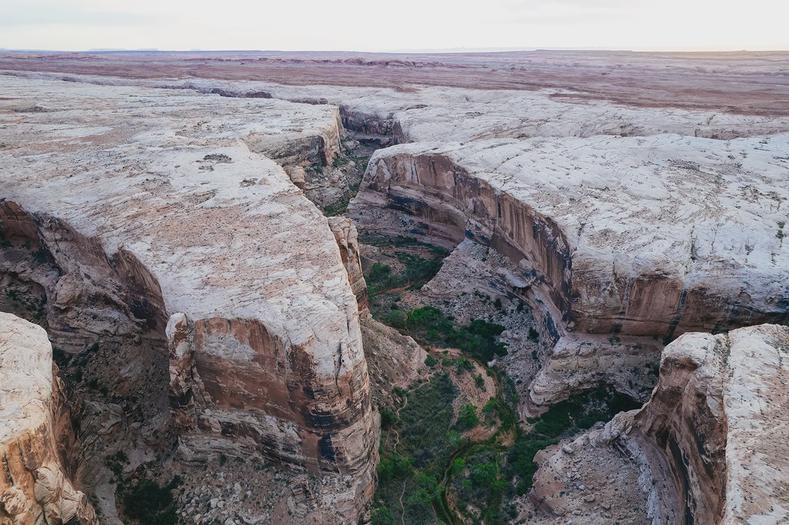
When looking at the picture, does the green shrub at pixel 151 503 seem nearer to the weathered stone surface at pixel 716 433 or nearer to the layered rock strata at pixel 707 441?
the layered rock strata at pixel 707 441

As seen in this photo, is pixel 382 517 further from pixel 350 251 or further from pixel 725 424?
pixel 350 251

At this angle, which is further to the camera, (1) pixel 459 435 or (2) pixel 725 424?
(1) pixel 459 435

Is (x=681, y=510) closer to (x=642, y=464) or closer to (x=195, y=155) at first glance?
(x=642, y=464)

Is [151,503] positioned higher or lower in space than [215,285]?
lower

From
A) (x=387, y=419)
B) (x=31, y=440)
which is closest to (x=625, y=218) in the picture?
(x=387, y=419)

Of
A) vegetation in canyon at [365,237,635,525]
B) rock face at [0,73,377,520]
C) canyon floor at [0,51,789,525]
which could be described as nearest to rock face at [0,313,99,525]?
canyon floor at [0,51,789,525]

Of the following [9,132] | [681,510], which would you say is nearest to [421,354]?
[681,510]

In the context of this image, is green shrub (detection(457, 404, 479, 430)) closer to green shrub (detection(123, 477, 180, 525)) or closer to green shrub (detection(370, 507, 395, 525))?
green shrub (detection(370, 507, 395, 525))
